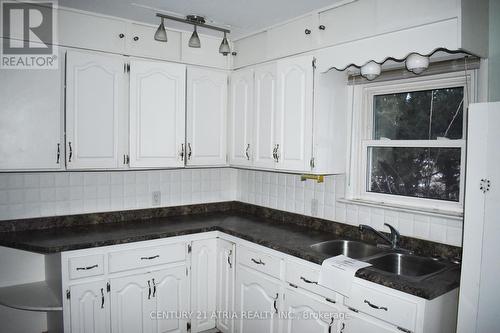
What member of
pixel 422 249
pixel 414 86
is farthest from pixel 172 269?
pixel 414 86

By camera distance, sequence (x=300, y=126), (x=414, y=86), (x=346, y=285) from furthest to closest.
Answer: (x=300, y=126)
(x=414, y=86)
(x=346, y=285)

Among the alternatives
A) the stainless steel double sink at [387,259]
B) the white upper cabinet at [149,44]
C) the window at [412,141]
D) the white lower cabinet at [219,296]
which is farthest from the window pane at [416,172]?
the white upper cabinet at [149,44]

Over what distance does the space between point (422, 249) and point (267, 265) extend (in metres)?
0.96

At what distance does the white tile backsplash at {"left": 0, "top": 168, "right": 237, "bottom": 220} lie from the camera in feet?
8.69

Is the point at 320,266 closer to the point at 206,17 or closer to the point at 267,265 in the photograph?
the point at 267,265

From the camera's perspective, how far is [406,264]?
225 cm

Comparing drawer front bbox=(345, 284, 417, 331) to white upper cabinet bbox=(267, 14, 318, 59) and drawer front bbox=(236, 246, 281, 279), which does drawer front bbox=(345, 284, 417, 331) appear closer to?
drawer front bbox=(236, 246, 281, 279)

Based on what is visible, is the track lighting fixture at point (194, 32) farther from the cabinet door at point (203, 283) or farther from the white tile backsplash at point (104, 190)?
the cabinet door at point (203, 283)

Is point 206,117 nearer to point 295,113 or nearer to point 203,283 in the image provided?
point 295,113

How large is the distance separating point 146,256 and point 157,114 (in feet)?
3.47

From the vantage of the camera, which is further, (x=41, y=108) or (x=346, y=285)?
(x=41, y=108)

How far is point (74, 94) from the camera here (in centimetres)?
254

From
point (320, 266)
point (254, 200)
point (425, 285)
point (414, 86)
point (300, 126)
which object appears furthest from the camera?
point (254, 200)

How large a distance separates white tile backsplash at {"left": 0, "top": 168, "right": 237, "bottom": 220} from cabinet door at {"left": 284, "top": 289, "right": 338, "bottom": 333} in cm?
147
